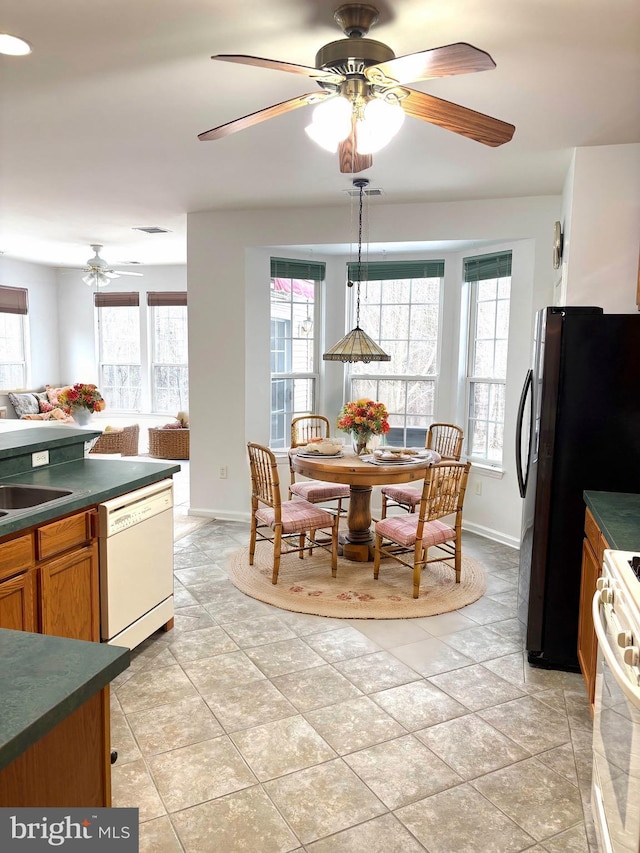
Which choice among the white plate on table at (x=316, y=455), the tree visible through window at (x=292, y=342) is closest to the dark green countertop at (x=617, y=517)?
the white plate on table at (x=316, y=455)

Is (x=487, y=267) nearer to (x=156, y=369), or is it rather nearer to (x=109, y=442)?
(x=109, y=442)

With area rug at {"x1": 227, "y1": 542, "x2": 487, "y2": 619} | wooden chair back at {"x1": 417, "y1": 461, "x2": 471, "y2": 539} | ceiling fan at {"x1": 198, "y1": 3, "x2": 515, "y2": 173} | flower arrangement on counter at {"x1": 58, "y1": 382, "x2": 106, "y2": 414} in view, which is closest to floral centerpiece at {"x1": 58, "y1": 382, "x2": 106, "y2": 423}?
flower arrangement on counter at {"x1": 58, "y1": 382, "x2": 106, "y2": 414}

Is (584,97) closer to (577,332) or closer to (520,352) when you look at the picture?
(577,332)

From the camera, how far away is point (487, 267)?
5059 mm

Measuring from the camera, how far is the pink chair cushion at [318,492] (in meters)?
4.59

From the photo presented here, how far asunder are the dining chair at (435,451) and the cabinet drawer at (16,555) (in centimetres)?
286

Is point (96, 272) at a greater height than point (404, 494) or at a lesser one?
greater

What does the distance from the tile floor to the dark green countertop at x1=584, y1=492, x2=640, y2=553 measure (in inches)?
33.3

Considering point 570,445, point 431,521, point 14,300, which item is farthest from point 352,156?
point 14,300

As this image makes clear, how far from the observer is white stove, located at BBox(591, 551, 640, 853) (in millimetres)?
1394

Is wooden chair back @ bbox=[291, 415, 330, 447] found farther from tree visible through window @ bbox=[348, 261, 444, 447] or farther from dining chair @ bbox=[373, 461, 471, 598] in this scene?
dining chair @ bbox=[373, 461, 471, 598]

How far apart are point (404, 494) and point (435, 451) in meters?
0.60

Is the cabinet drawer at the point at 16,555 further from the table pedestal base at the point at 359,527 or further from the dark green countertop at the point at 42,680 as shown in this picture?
the table pedestal base at the point at 359,527

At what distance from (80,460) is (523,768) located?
2592 millimetres
